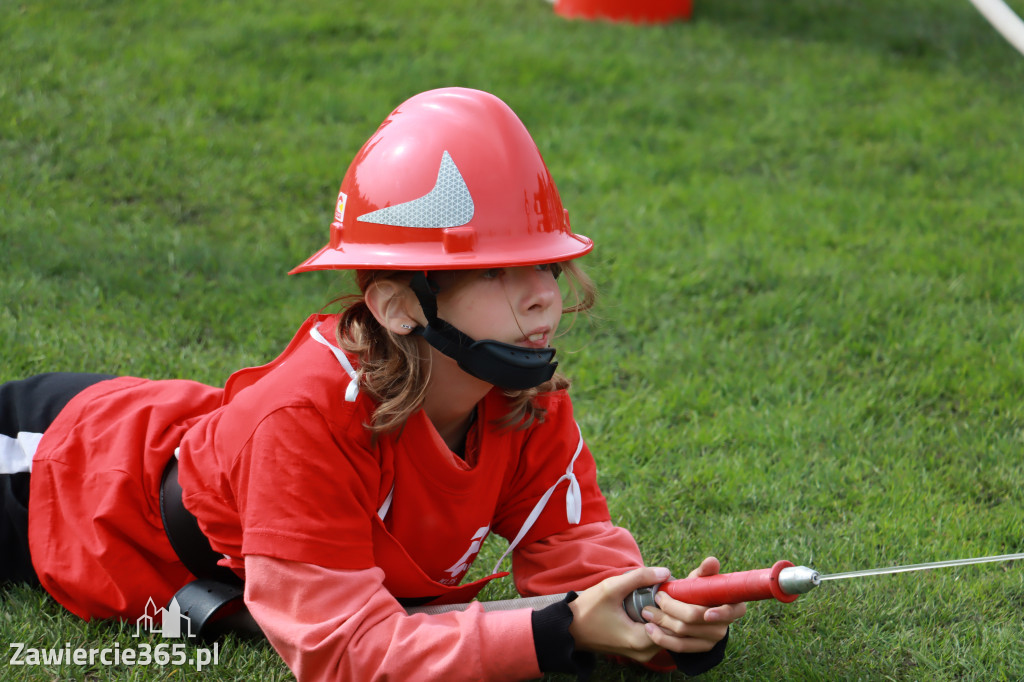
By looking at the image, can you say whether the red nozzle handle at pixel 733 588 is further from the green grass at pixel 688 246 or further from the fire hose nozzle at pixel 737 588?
→ the green grass at pixel 688 246

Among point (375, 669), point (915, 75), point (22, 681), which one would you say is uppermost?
point (915, 75)

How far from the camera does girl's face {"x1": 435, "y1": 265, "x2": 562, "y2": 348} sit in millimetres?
2111

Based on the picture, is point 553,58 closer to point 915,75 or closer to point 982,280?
point 915,75

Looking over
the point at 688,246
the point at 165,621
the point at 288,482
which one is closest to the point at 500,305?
the point at 288,482

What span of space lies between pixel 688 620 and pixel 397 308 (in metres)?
0.83

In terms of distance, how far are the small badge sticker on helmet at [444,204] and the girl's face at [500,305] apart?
0.11 m

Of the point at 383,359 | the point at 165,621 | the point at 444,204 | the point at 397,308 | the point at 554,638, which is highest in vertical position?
the point at 444,204

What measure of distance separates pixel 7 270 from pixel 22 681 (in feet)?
7.57

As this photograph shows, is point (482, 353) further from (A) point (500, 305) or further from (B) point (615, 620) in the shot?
(B) point (615, 620)

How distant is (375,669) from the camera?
203 centimetres

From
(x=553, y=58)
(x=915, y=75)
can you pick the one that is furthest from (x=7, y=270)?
(x=915, y=75)

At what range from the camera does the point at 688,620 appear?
2020 millimetres

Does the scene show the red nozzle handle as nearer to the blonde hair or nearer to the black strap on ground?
the blonde hair

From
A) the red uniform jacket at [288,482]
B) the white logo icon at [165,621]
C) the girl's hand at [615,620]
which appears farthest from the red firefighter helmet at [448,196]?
the white logo icon at [165,621]
